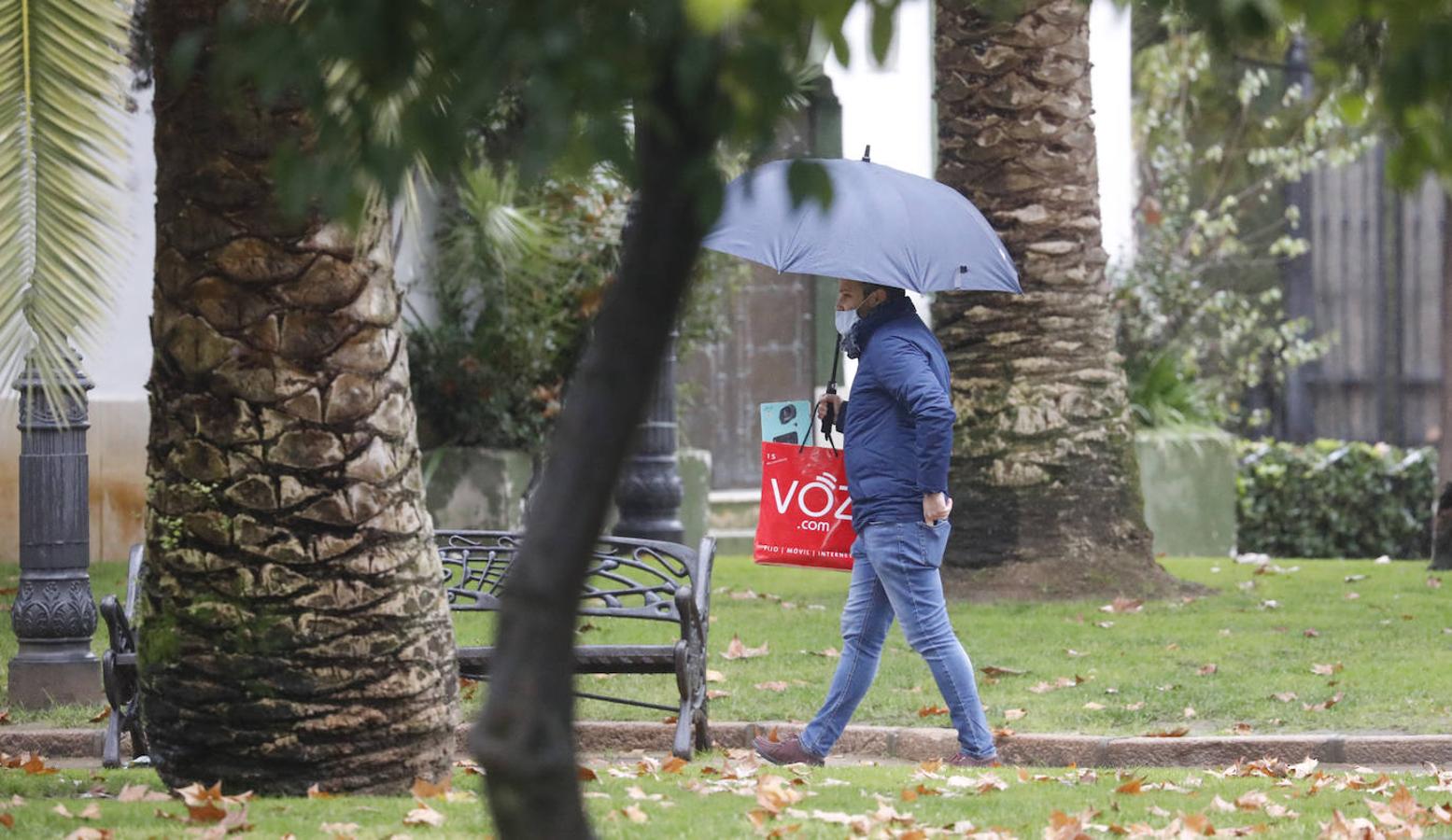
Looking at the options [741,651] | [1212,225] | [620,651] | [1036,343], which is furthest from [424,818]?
[1212,225]

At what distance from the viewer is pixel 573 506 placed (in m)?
2.86

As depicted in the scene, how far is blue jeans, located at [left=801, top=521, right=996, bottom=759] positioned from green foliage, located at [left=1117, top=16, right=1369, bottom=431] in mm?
10860

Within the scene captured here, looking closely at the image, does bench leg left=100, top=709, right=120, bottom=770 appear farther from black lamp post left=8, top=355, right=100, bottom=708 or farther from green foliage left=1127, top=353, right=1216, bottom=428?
green foliage left=1127, top=353, right=1216, bottom=428

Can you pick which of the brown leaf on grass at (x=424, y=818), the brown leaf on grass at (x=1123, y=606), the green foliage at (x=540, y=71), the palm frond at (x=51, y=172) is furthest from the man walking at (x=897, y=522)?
the green foliage at (x=540, y=71)

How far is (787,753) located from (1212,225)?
15.4 meters

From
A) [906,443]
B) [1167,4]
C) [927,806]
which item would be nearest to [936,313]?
[906,443]

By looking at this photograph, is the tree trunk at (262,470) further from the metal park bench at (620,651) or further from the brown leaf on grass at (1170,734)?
the brown leaf on grass at (1170,734)

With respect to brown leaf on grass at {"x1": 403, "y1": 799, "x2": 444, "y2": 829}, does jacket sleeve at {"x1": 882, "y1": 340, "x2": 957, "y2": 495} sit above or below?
above

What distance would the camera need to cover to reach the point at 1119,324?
17891mm

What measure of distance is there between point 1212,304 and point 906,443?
1327 cm

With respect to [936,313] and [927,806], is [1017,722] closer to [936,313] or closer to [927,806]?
[927,806]

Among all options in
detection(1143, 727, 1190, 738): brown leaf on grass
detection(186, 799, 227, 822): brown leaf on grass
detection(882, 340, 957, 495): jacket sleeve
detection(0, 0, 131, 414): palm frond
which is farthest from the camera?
detection(1143, 727, 1190, 738): brown leaf on grass

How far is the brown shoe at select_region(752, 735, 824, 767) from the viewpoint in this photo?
6.85 metres

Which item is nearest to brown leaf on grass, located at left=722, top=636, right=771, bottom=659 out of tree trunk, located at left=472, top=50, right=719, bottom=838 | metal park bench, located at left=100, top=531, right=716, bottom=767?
metal park bench, located at left=100, top=531, right=716, bottom=767
